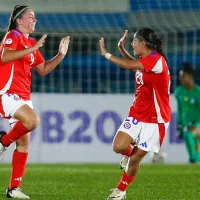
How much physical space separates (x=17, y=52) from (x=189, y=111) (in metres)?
9.21

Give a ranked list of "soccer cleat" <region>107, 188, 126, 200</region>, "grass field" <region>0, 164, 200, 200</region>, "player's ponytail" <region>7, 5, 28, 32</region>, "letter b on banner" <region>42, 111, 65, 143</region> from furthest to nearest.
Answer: "letter b on banner" <region>42, 111, 65, 143</region>
"grass field" <region>0, 164, 200, 200</region>
"player's ponytail" <region>7, 5, 28, 32</region>
"soccer cleat" <region>107, 188, 126, 200</region>

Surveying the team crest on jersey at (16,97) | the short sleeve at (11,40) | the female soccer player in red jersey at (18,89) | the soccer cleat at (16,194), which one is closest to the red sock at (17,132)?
the female soccer player in red jersey at (18,89)

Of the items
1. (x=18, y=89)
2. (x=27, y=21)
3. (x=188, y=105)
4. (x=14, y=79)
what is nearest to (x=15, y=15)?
(x=27, y=21)

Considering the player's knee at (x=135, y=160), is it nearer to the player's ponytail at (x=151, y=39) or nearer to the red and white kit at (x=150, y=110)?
the red and white kit at (x=150, y=110)

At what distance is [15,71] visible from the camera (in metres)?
9.05

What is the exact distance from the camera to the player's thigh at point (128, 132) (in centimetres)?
899

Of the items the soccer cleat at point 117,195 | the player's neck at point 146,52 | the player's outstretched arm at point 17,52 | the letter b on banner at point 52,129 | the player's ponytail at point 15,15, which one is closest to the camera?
the player's outstretched arm at point 17,52

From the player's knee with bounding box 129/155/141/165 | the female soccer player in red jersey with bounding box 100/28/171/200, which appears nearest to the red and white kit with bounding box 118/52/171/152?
the female soccer player in red jersey with bounding box 100/28/171/200

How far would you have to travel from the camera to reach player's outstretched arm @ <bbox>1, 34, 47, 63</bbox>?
862 cm

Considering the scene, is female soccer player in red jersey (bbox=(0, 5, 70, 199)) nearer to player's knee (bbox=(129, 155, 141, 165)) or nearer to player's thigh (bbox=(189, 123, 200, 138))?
player's knee (bbox=(129, 155, 141, 165))

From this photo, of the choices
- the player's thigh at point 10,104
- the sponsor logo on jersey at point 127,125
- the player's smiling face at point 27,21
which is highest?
the player's smiling face at point 27,21

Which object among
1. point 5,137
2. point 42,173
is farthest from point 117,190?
point 42,173

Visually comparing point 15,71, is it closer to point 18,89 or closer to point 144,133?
point 18,89

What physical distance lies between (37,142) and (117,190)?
26.6 feet
